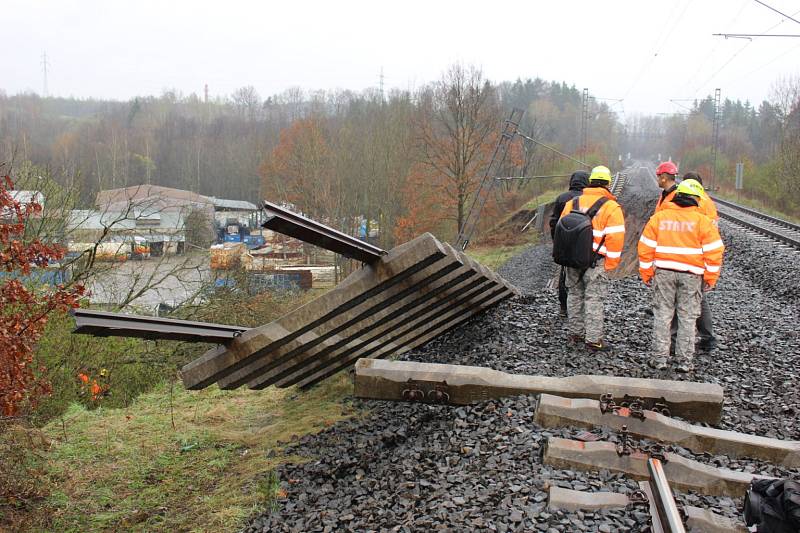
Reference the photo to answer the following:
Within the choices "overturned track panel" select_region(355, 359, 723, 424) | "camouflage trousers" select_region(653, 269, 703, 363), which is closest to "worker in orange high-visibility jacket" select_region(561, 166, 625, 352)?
"camouflage trousers" select_region(653, 269, 703, 363)

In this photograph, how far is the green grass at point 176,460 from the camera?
5738 mm

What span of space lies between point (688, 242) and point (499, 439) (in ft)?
10.9

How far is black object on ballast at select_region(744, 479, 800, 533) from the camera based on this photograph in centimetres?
334

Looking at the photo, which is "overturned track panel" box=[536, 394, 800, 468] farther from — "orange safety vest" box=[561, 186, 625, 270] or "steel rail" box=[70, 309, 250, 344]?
"steel rail" box=[70, 309, 250, 344]

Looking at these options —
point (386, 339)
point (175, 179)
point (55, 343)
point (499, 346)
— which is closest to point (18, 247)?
point (386, 339)

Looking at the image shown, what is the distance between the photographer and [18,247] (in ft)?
20.8

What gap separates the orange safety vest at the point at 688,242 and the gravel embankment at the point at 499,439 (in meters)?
1.14

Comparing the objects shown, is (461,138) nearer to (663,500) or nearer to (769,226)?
(769,226)

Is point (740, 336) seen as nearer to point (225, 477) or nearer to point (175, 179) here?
point (225, 477)

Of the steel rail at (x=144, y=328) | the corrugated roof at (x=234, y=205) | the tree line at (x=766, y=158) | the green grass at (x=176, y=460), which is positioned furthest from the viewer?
the corrugated roof at (x=234, y=205)

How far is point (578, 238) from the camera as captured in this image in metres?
7.82

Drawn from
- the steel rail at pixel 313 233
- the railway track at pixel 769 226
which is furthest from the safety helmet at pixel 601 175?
the railway track at pixel 769 226

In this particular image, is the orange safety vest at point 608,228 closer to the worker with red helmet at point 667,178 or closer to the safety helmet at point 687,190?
the worker with red helmet at point 667,178

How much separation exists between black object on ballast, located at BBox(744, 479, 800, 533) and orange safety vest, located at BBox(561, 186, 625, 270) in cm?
420
